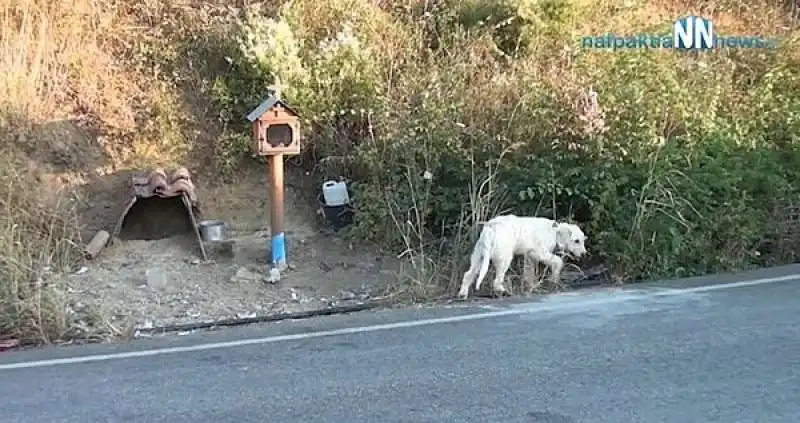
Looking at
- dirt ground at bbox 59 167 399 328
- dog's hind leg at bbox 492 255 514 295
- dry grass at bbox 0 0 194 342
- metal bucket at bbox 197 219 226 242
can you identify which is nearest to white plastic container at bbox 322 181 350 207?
dirt ground at bbox 59 167 399 328

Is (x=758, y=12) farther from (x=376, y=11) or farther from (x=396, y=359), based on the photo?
(x=396, y=359)

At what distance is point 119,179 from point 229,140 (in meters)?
1.20

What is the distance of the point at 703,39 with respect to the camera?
460 inches

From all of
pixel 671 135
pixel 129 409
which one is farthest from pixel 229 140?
pixel 129 409

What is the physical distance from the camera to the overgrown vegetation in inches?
320

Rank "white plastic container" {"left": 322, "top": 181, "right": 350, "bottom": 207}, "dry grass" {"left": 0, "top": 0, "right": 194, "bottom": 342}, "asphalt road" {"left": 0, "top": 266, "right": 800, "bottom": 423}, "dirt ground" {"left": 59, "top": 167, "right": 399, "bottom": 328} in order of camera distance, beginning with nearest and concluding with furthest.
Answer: "asphalt road" {"left": 0, "top": 266, "right": 800, "bottom": 423} → "dirt ground" {"left": 59, "top": 167, "right": 399, "bottom": 328} → "dry grass" {"left": 0, "top": 0, "right": 194, "bottom": 342} → "white plastic container" {"left": 322, "top": 181, "right": 350, "bottom": 207}

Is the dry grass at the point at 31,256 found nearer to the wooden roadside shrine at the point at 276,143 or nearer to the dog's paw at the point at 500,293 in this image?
the wooden roadside shrine at the point at 276,143

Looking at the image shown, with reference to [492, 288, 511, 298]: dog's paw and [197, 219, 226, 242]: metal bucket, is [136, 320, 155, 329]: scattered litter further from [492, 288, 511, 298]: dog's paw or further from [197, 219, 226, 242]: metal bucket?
[492, 288, 511, 298]: dog's paw

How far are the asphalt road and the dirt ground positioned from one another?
2.64 feet

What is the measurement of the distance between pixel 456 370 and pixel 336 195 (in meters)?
4.14

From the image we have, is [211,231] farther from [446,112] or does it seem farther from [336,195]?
[446,112]

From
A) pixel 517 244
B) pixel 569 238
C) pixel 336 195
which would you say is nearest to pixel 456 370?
pixel 517 244

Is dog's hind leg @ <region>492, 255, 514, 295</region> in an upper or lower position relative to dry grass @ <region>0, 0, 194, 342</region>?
lower

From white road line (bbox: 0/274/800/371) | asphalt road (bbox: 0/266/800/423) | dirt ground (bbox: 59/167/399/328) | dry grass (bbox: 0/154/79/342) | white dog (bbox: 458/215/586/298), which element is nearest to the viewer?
asphalt road (bbox: 0/266/800/423)
